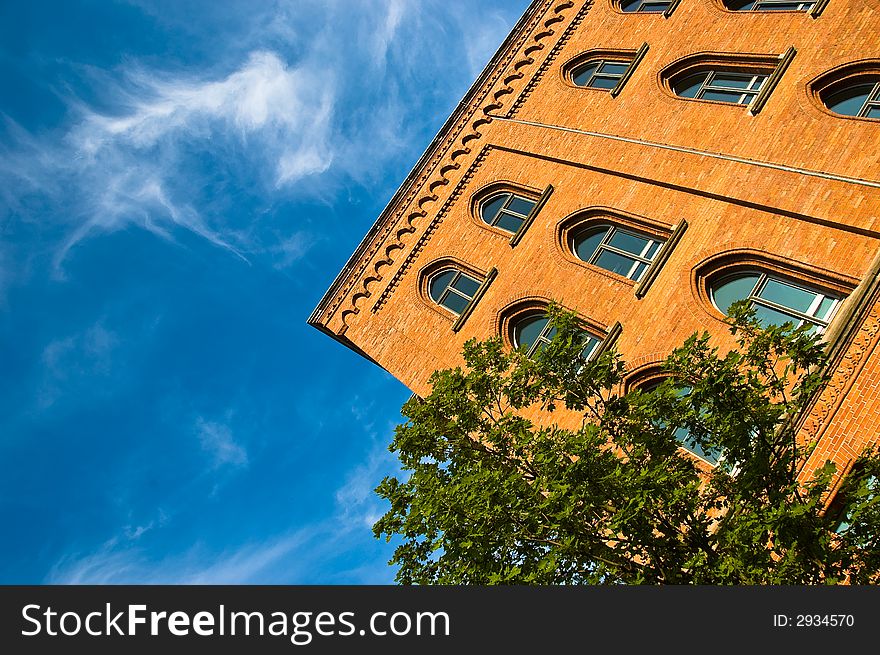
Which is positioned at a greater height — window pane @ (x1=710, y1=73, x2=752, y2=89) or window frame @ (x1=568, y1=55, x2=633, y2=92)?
window frame @ (x1=568, y1=55, x2=633, y2=92)

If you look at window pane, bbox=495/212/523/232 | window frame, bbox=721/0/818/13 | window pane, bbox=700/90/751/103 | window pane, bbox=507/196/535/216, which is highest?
window frame, bbox=721/0/818/13

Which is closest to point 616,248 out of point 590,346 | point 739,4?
point 590,346

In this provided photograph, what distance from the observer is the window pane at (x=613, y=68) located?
19.9 meters

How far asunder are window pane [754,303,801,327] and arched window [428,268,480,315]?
716 centimetres

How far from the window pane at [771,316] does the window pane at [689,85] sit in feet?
22.7

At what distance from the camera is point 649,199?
15.7 meters

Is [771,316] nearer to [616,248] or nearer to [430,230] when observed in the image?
[616,248]

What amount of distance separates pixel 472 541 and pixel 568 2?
1937 centimetres

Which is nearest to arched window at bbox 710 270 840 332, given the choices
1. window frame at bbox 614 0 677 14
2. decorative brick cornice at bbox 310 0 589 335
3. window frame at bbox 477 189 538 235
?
window frame at bbox 477 189 538 235

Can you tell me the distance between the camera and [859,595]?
21.8ft

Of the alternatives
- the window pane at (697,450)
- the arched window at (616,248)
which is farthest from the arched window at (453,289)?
the window pane at (697,450)

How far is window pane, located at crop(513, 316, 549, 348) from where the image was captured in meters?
16.5

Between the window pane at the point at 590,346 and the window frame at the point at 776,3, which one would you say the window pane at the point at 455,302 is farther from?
the window frame at the point at 776,3

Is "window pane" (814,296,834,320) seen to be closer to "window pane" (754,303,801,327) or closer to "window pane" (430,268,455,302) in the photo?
"window pane" (754,303,801,327)
